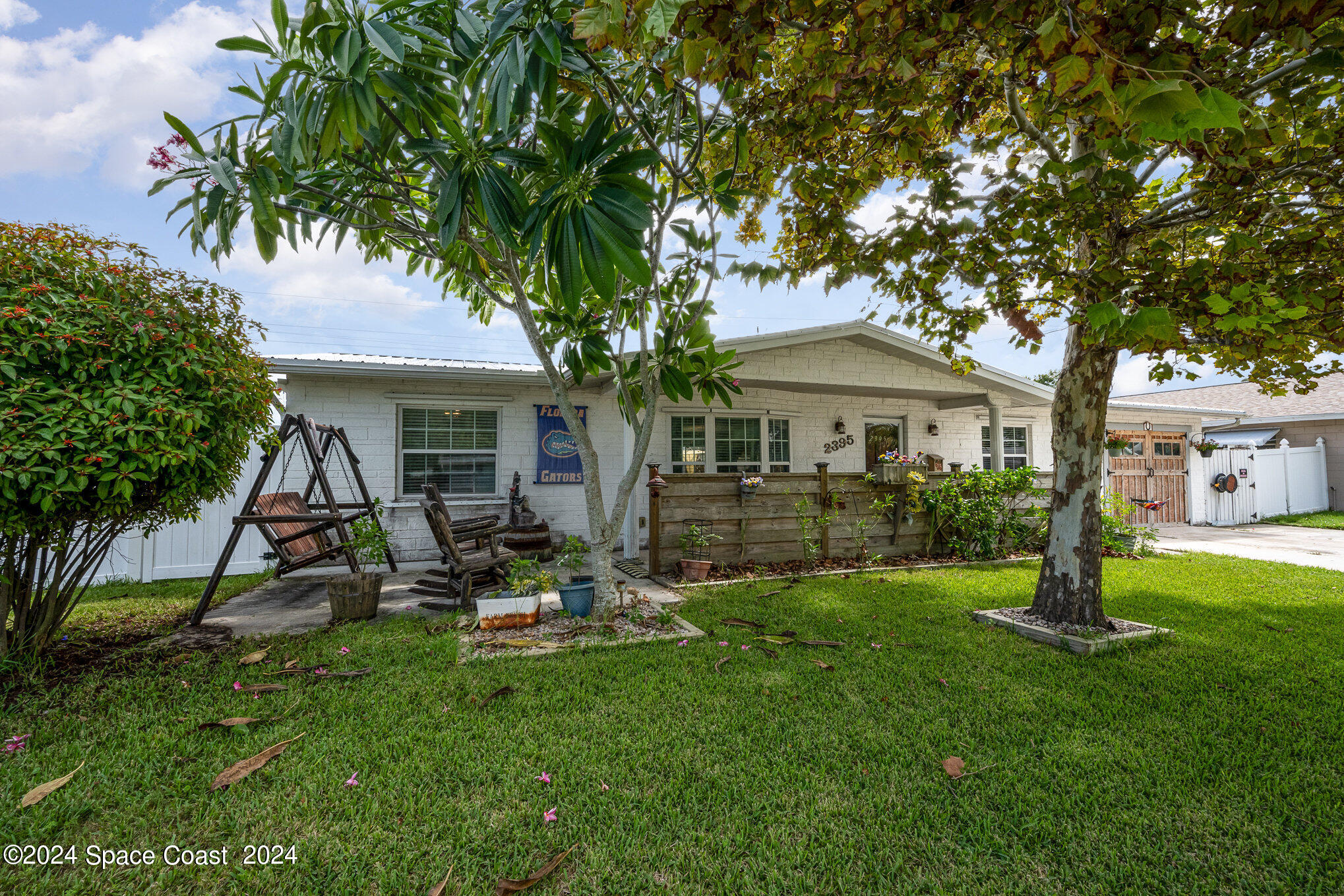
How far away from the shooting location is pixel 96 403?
276 centimetres

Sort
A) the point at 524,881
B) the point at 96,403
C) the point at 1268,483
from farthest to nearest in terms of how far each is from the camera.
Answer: the point at 1268,483, the point at 96,403, the point at 524,881

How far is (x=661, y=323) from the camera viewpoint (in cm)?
393

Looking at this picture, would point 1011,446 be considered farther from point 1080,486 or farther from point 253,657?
point 253,657

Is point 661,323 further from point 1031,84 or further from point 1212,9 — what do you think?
point 1212,9

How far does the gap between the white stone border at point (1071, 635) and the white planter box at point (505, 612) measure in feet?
11.6

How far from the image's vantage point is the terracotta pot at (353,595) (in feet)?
13.5

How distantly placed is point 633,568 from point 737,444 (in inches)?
116

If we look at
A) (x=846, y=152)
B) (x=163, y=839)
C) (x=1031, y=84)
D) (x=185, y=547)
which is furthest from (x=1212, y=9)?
(x=185, y=547)

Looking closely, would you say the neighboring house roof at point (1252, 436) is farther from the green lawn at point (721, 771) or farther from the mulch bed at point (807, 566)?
the green lawn at point (721, 771)

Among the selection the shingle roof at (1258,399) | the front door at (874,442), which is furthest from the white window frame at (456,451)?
the shingle roof at (1258,399)

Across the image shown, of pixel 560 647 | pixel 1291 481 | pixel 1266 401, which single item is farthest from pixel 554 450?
pixel 1266 401

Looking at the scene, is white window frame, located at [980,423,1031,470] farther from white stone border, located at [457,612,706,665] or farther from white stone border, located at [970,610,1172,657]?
white stone border, located at [457,612,706,665]

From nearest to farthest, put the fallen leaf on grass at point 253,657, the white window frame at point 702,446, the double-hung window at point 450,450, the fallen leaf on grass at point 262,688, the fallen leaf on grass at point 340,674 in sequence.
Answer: the fallen leaf on grass at point 262,688
the fallen leaf on grass at point 340,674
the fallen leaf on grass at point 253,657
the double-hung window at point 450,450
the white window frame at point 702,446

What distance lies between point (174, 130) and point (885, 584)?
242 inches
